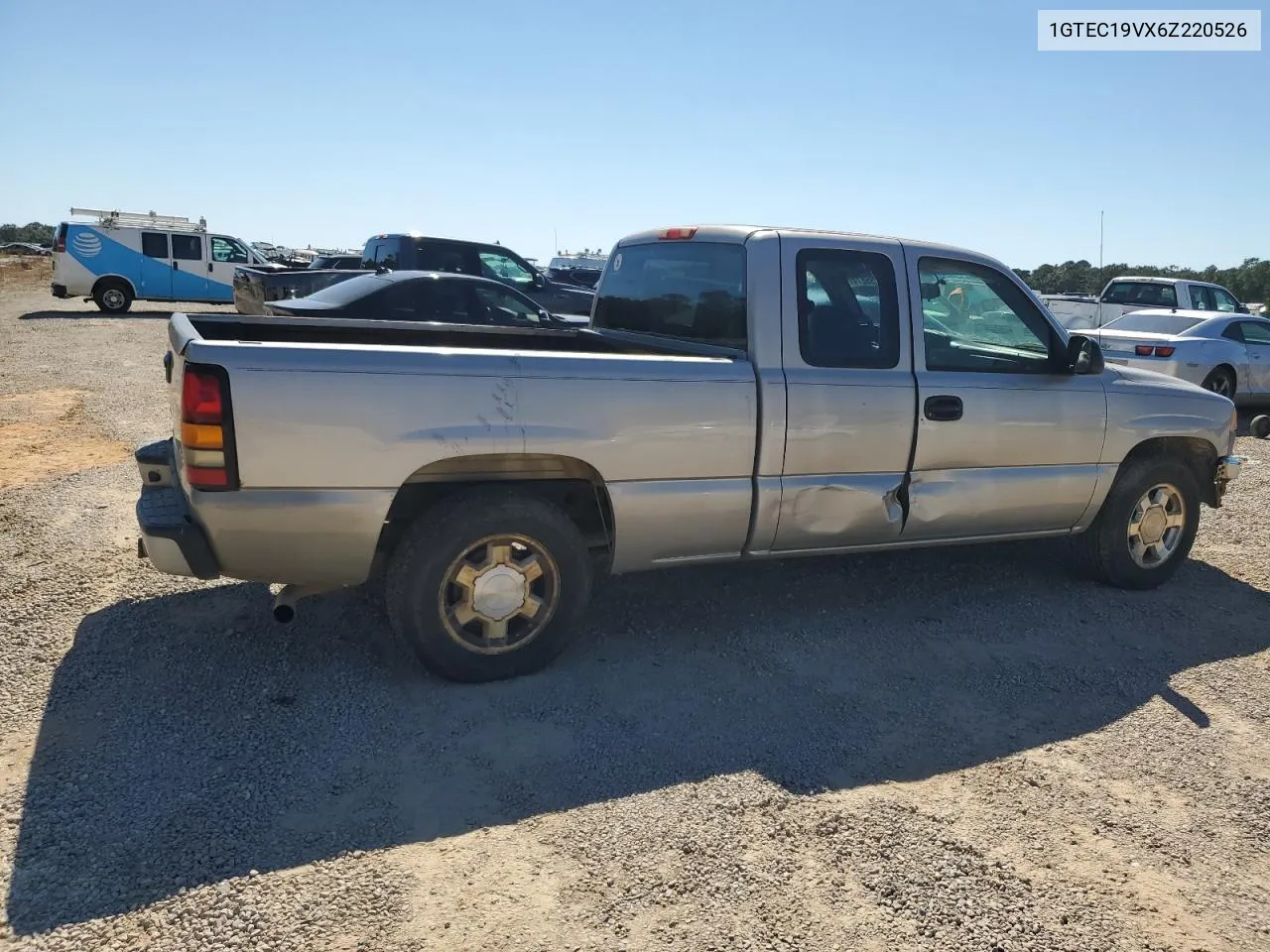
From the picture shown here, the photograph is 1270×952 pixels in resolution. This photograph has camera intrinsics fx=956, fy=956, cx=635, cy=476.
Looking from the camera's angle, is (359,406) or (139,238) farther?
(139,238)

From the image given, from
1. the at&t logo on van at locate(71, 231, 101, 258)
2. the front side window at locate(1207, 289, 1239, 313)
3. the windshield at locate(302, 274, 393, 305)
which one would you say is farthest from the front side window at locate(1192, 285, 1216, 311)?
the at&t logo on van at locate(71, 231, 101, 258)

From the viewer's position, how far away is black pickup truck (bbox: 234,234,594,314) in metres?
13.8

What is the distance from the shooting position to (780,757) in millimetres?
3643

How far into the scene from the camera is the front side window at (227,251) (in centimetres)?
2300

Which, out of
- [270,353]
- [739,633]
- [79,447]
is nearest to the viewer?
[270,353]

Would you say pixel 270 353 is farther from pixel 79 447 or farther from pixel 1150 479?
pixel 79 447

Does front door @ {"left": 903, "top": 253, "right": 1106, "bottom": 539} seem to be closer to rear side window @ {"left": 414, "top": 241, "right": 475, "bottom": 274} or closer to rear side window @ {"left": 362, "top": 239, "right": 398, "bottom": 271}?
rear side window @ {"left": 414, "top": 241, "right": 475, "bottom": 274}

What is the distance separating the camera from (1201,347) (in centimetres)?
1253

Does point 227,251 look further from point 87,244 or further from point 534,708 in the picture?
point 534,708

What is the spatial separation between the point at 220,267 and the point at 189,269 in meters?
0.73

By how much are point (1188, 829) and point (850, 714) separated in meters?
1.25

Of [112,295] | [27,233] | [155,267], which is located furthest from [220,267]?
[27,233]

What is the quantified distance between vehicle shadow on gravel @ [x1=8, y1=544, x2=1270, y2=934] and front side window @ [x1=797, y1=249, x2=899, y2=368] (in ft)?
4.64

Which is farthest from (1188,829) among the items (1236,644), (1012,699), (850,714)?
(1236,644)
